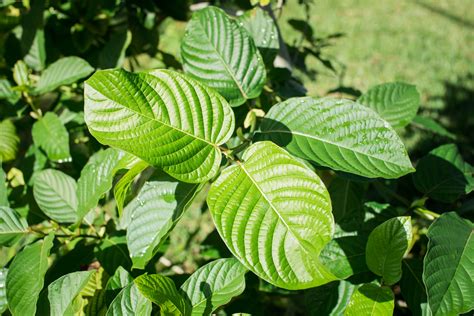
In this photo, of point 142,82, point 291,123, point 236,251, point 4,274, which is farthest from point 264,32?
point 4,274

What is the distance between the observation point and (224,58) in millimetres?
1219

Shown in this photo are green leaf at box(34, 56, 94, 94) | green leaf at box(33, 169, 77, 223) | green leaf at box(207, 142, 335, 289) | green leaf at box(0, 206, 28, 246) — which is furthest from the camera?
green leaf at box(34, 56, 94, 94)

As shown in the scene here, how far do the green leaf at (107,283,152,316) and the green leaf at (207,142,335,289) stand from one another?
217 mm

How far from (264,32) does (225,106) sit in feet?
1.71

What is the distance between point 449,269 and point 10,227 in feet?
3.06

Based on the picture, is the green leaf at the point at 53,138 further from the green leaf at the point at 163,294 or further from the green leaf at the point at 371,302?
the green leaf at the point at 371,302

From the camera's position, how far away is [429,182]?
1.37 meters

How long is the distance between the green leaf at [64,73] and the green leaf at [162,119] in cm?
57

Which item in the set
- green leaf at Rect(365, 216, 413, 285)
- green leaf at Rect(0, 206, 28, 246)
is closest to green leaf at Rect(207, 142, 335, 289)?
green leaf at Rect(365, 216, 413, 285)

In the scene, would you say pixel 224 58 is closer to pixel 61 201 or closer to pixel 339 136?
pixel 339 136

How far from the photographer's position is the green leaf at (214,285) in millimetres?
1001

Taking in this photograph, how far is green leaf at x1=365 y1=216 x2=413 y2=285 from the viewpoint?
1.00 meters

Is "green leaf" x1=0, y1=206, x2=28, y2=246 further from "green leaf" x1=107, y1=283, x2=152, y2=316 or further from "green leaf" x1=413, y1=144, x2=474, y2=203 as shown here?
"green leaf" x1=413, y1=144, x2=474, y2=203

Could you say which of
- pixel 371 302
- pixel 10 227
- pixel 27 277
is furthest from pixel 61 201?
pixel 371 302
